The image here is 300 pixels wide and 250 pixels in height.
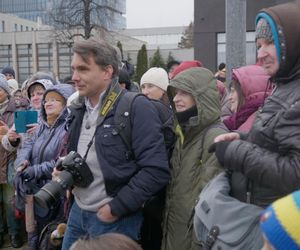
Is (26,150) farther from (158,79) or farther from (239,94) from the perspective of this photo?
(239,94)

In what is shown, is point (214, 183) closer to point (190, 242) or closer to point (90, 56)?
point (190, 242)

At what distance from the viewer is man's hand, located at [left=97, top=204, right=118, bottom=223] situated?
262cm

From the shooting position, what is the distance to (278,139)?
1.72m

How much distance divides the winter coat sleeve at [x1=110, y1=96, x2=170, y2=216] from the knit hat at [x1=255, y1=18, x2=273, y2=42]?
3.13ft

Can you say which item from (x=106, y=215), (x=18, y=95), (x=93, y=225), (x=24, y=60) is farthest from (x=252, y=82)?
(x=24, y=60)

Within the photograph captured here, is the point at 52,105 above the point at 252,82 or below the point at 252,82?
below

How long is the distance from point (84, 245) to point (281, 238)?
0.88 metres

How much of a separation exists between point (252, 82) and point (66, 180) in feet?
4.04

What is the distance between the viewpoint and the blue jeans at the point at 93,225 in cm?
272

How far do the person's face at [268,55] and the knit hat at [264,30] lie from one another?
0.02 meters

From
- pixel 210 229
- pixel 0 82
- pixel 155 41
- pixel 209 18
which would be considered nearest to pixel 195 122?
pixel 210 229

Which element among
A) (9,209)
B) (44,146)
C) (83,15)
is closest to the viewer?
(44,146)

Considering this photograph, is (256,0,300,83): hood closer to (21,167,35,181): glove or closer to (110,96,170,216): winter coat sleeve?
(110,96,170,216): winter coat sleeve

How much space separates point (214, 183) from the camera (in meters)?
2.04
